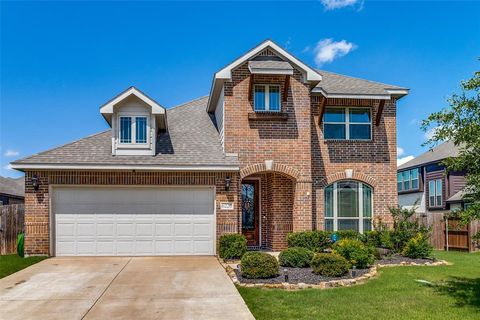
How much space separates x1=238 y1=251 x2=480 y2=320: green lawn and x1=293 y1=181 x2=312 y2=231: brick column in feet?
14.8

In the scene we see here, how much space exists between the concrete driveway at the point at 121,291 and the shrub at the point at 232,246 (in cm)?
69

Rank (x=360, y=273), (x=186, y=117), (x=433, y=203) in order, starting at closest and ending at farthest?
(x=360, y=273) < (x=186, y=117) < (x=433, y=203)

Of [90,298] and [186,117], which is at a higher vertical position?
[186,117]

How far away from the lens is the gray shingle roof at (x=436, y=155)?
2970 centimetres

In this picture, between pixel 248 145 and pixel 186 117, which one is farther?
pixel 186 117

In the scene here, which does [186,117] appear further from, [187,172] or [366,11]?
[366,11]

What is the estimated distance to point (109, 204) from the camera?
50.1ft

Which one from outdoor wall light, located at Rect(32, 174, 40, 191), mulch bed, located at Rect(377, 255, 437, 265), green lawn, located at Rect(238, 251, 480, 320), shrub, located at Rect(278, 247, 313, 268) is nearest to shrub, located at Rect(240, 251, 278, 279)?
green lawn, located at Rect(238, 251, 480, 320)

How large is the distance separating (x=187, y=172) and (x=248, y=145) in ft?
7.81

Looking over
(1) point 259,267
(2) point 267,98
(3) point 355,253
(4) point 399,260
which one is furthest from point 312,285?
(2) point 267,98

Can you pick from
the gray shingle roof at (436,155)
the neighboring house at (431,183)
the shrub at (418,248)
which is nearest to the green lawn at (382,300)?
the shrub at (418,248)

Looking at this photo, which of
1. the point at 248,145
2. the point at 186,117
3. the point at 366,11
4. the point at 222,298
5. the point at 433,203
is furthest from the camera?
the point at 433,203

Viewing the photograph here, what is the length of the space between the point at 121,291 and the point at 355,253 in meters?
6.38

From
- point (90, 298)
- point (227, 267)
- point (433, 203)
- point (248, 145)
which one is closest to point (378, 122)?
point (248, 145)
